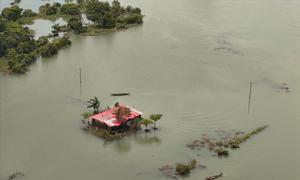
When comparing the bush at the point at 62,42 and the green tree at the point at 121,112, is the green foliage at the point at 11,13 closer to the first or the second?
the bush at the point at 62,42

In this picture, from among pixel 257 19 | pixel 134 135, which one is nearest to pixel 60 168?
pixel 134 135

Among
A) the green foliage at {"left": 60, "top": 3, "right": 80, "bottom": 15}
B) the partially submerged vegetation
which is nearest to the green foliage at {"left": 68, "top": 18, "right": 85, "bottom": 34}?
the green foliage at {"left": 60, "top": 3, "right": 80, "bottom": 15}

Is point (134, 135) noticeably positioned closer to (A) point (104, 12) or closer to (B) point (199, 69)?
(B) point (199, 69)

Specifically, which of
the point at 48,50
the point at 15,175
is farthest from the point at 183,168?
the point at 48,50

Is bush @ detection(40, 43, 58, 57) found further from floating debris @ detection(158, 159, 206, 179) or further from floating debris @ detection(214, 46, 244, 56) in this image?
floating debris @ detection(158, 159, 206, 179)

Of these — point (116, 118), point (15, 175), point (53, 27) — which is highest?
point (53, 27)

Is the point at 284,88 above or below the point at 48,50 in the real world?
below

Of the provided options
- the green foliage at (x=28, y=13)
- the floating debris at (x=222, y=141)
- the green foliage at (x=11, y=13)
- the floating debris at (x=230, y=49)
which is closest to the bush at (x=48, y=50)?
the green foliage at (x=11, y=13)

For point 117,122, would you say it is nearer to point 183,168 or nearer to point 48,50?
point 183,168
